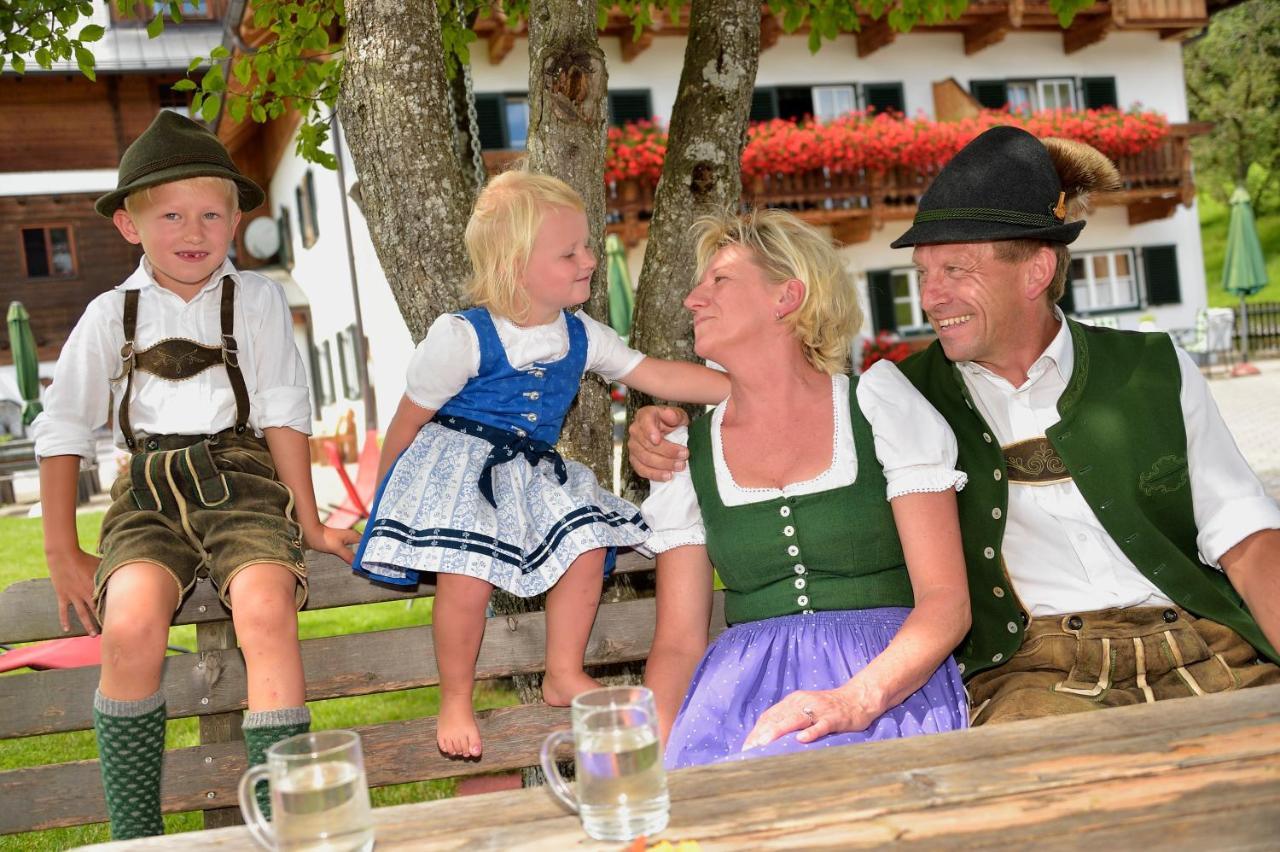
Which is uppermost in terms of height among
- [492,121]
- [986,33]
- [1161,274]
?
[986,33]

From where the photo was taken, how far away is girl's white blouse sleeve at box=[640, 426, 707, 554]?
286 centimetres

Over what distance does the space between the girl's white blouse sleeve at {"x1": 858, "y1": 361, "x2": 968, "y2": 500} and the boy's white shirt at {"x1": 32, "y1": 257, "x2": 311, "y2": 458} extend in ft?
4.67

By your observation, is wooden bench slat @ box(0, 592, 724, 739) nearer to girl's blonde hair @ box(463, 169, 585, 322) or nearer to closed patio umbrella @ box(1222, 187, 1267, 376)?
girl's blonde hair @ box(463, 169, 585, 322)

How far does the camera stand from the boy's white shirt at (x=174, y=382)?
117 inches

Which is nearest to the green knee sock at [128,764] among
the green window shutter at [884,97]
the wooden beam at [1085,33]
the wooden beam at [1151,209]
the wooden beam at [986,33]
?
the green window shutter at [884,97]

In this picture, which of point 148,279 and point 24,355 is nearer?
point 148,279

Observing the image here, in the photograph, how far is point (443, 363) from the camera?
2.96m

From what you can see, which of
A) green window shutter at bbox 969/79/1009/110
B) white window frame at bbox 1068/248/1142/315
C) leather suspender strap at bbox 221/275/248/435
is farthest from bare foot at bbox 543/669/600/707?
white window frame at bbox 1068/248/1142/315

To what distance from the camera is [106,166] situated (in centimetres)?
2947

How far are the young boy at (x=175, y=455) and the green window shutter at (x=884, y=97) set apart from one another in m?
20.0

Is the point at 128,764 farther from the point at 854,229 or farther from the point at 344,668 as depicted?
the point at 854,229

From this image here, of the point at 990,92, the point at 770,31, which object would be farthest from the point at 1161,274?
the point at 770,31

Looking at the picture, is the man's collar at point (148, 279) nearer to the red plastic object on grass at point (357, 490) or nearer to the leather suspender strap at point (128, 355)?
Answer: the leather suspender strap at point (128, 355)

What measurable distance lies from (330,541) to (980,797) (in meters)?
2.01
